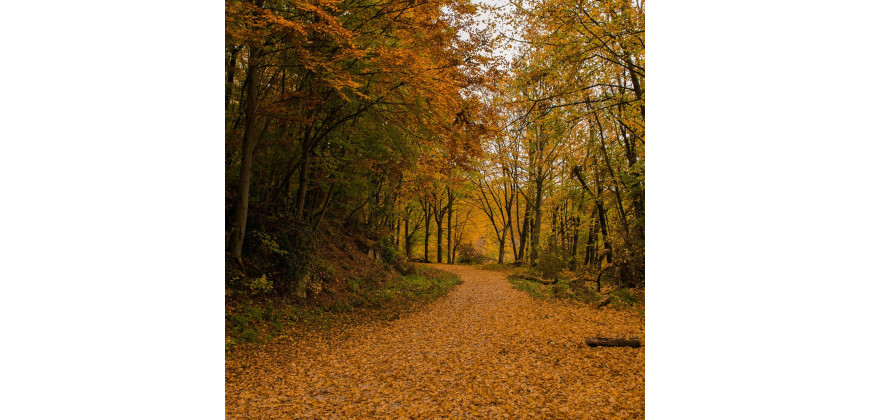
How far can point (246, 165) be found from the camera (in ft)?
18.3

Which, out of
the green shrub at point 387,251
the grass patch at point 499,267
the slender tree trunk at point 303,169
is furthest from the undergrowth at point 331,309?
the grass patch at point 499,267

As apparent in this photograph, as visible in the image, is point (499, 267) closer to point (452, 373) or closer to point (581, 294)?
point (581, 294)

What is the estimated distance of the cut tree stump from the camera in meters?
4.12

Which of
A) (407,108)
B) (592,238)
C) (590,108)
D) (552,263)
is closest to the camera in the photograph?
(590,108)

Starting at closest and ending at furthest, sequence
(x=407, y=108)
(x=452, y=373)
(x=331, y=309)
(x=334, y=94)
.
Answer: (x=452, y=373), (x=334, y=94), (x=407, y=108), (x=331, y=309)

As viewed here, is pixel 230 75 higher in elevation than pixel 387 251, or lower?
higher

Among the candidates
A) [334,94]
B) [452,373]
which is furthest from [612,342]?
[334,94]

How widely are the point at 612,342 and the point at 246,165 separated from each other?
5395mm

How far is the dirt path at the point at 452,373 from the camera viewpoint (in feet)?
9.66

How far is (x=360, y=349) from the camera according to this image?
4793 millimetres

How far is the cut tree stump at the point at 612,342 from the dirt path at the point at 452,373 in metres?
0.11

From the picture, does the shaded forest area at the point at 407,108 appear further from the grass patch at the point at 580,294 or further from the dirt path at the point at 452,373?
the dirt path at the point at 452,373
